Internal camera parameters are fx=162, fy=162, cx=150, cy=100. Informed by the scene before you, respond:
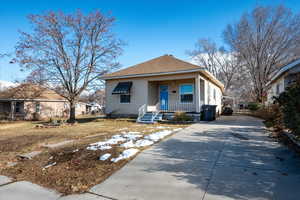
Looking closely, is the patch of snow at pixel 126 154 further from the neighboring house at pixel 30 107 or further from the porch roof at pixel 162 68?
the neighboring house at pixel 30 107

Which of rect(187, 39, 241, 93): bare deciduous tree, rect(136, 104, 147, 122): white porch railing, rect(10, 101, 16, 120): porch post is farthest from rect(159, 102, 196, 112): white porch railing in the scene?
rect(187, 39, 241, 93): bare deciduous tree

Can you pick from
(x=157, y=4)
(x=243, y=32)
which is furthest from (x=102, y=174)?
(x=243, y=32)

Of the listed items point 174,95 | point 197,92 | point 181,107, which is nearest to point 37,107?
point 174,95

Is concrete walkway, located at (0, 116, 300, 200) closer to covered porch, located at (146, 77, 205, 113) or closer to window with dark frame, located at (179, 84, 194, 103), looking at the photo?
covered porch, located at (146, 77, 205, 113)

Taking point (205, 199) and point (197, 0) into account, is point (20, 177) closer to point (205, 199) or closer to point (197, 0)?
point (205, 199)

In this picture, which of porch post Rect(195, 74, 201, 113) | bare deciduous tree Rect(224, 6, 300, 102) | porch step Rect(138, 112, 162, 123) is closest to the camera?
porch post Rect(195, 74, 201, 113)

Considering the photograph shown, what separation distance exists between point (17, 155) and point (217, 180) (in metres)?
5.50

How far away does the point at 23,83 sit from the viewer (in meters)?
13.3

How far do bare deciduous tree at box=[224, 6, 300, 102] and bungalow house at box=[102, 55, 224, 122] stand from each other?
13.6 metres

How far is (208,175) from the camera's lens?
3.11 meters

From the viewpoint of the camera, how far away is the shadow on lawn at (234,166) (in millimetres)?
2621

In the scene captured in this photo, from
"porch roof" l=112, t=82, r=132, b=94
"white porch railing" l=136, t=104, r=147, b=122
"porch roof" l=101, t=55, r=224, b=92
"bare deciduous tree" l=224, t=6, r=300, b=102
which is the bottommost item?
"white porch railing" l=136, t=104, r=147, b=122

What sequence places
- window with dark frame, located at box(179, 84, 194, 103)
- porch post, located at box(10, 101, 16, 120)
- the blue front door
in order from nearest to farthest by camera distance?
window with dark frame, located at box(179, 84, 194, 103) → the blue front door → porch post, located at box(10, 101, 16, 120)

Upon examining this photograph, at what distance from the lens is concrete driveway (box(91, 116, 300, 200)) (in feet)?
8.30
